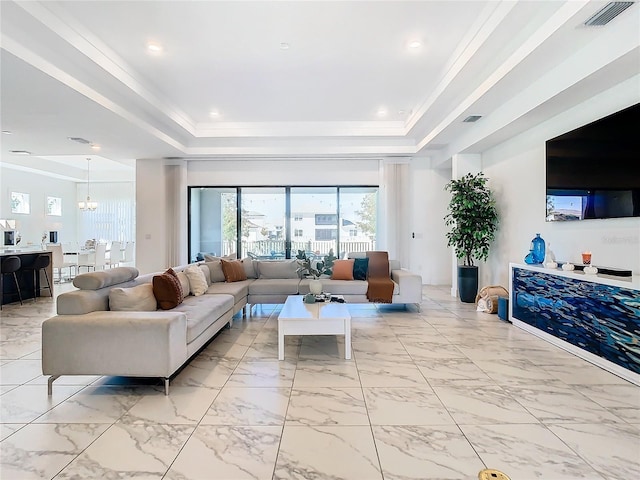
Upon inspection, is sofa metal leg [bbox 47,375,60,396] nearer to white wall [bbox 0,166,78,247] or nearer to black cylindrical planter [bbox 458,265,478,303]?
black cylindrical planter [bbox 458,265,478,303]

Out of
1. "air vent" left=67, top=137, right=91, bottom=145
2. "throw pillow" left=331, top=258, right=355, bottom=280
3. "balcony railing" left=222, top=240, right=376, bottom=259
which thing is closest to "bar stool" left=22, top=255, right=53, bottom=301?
"air vent" left=67, top=137, right=91, bottom=145

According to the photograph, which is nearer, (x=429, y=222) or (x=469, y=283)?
(x=469, y=283)

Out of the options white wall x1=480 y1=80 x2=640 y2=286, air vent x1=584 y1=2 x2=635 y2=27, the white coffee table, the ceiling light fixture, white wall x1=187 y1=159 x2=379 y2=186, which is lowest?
the white coffee table

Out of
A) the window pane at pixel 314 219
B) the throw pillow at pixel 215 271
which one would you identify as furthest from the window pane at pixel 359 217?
the throw pillow at pixel 215 271

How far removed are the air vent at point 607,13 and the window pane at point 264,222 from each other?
5.94m

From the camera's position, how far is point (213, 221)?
7984mm

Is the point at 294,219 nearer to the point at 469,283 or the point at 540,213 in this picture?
the point at 469,283

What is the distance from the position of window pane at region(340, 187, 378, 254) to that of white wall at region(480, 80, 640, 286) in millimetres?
2459

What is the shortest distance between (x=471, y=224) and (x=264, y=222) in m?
4.34

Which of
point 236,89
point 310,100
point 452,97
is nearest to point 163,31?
point 236,89

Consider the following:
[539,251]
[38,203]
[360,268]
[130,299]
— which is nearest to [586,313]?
[539,251]

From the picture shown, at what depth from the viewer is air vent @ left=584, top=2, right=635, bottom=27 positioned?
2453mm

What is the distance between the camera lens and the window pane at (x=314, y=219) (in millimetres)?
7754

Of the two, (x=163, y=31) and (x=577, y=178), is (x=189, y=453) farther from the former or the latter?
(x=577, y=178)
